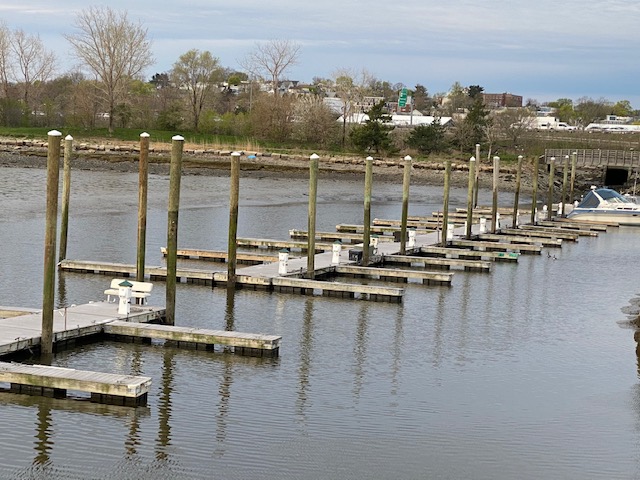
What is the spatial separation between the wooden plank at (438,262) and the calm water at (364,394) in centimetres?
70

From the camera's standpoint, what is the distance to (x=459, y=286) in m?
28.2

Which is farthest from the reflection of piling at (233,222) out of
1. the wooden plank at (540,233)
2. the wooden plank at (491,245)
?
the wooden plank at (540,233)

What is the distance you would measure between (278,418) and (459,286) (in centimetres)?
1381

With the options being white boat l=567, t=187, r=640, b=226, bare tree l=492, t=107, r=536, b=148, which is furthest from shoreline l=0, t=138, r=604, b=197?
white boat l=567, t=187, r=640, b=226

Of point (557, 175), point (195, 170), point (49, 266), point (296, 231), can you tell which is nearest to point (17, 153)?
A: point (195, 170)

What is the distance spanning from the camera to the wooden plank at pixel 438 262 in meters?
30.3

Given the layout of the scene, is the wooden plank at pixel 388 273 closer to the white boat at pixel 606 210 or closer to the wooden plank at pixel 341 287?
the wooden plank at pixel 341 287

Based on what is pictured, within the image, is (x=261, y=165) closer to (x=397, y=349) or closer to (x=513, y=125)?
(x=513, y=125)

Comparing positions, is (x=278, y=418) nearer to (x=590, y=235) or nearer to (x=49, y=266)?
(x=49, y=266)

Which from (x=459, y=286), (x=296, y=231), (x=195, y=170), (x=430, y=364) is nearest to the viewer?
(x=430, y=364)

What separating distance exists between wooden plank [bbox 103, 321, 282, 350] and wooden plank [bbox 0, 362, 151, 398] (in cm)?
310

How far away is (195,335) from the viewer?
18.3 meters

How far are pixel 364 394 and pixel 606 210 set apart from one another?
34.7 m

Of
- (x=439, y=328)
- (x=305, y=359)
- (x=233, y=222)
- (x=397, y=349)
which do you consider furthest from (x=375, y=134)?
(x=305, y=359)
